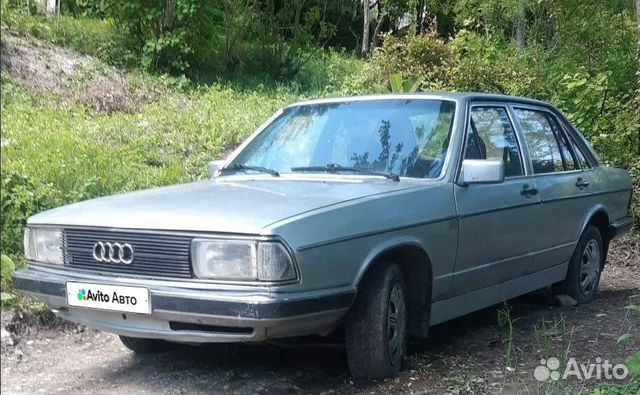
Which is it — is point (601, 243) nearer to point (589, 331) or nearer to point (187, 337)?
point (589, 331)

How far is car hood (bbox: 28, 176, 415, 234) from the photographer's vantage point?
12.6 feet

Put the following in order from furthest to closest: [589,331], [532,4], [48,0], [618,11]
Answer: [532,4]
[618,11]
[48,0]
[589,331]

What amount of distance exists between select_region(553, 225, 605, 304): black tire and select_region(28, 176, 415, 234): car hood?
239cm

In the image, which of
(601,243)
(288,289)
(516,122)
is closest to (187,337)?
(288,289)

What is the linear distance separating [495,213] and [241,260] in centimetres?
201

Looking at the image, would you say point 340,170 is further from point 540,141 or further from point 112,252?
point 540,141

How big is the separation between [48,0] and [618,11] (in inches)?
346

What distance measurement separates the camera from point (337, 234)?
3.96 meters

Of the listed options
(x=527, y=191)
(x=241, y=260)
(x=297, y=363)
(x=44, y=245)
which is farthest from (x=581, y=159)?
(x=44, y=245)

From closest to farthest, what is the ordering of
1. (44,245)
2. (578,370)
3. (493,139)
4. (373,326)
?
(373,326) < (44,245) < (578,370) < (493,139)

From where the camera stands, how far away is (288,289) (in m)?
3.75

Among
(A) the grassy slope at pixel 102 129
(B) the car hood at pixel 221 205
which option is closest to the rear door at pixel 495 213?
(B) the car hood at pixel 221 205

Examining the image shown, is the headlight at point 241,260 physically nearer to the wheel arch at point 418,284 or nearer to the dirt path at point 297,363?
the dirt path at point 297,363

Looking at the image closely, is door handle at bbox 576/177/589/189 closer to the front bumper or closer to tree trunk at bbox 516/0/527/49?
the front bumper
